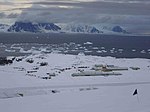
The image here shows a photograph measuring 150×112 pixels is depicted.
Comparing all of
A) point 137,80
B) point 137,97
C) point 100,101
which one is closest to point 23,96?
→ point 100,101

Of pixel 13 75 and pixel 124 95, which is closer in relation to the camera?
pixel 124 95

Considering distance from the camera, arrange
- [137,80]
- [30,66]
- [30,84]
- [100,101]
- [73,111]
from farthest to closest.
Answer: 1. [30,66]
2. [137,80]
3. [30,84]
4. [100,101]
5. [73,111]

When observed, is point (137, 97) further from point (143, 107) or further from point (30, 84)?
point (30, 84)

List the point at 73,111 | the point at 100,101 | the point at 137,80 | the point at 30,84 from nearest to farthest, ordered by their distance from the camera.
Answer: the point at 73,111 → the point at 100,101 → the point at 30,84 → the point at 137,80

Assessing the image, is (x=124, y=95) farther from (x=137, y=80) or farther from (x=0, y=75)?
(x=0, y=75)

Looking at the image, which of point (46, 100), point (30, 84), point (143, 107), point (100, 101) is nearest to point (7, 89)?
point (30, 84)

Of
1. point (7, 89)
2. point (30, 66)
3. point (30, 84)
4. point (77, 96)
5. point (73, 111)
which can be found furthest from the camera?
point (30, 66)
